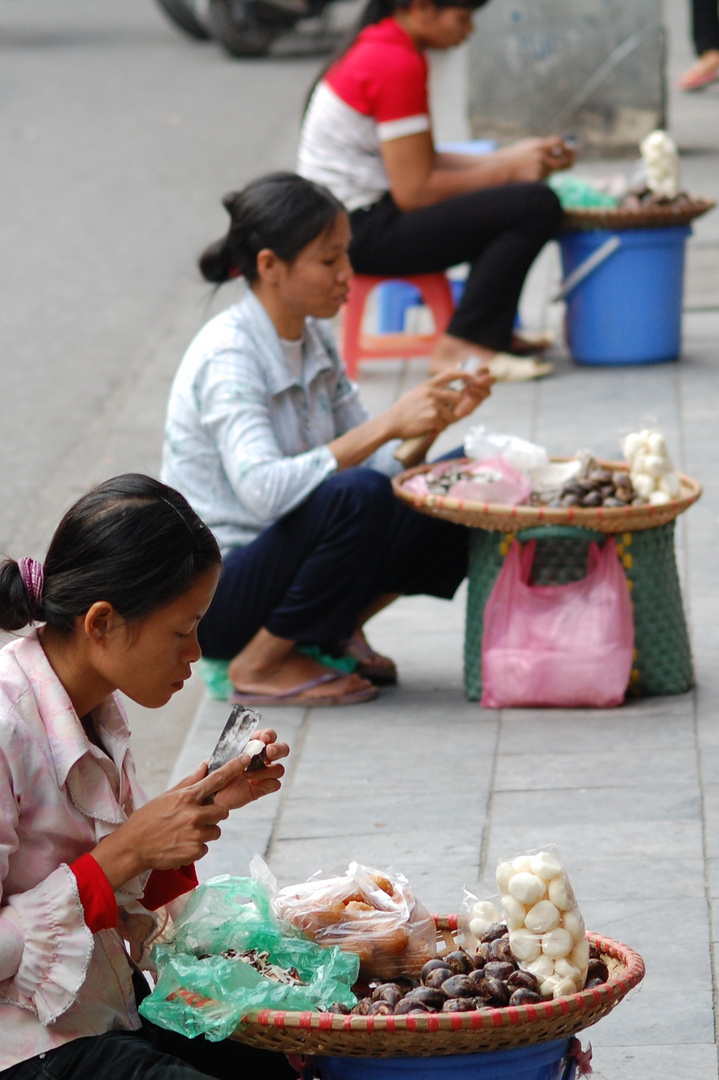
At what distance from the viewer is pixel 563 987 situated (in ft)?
6.55

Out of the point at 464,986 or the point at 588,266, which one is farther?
the point at 588,266

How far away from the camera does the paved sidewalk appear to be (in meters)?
2.68

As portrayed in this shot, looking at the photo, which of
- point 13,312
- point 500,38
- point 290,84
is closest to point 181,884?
point 13,312

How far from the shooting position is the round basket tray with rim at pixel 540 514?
3.55m

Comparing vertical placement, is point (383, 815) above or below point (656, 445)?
below

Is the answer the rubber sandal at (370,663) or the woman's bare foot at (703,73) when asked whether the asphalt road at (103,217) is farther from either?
the woman's bare foot at (703,73)

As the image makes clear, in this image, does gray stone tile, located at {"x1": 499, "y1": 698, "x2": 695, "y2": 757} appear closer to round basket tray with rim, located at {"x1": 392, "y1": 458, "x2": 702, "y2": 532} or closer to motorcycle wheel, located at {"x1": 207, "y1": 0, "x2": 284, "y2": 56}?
round basket tray with rim, located at {"x1": 392, "y1": 458, "x2": 702, "y2": 532}

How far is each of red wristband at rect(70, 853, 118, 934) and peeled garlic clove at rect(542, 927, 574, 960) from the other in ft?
1.68

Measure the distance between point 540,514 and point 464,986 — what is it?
1695mm

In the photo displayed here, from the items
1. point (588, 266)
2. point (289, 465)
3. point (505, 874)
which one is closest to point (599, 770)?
point (289, 465)

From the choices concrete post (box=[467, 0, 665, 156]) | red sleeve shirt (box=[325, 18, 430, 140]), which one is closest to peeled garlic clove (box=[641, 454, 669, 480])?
red sleeve shirt (box=[325, 18, 430, 140])

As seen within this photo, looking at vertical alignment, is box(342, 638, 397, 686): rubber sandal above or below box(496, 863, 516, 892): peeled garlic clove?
below

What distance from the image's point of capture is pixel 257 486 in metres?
3.62

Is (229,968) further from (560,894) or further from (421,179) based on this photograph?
(421,179)
